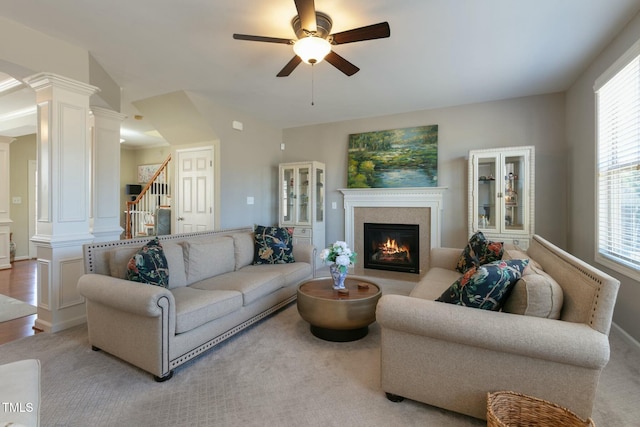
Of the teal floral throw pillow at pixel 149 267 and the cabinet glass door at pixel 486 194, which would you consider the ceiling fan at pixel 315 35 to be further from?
the cabinet glass door at pixel 486 194

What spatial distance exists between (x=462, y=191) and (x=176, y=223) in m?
4.78

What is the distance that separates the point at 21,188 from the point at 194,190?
4.28 m

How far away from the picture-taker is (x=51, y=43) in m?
2.70

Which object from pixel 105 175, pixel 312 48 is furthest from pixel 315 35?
pixel 105 175

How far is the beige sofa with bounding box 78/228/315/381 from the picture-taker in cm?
195

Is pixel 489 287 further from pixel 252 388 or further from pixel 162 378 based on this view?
pixel 162 378

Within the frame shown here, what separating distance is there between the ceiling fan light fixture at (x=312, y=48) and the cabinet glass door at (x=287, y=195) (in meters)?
3.22


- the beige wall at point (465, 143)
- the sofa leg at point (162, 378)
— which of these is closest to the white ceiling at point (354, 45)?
the beige wall at point (465, 143)

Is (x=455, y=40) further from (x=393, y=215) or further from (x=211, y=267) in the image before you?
(x=211, y=267)

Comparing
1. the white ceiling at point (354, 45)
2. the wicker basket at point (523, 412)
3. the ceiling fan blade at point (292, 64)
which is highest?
the white ceiling at point (354, 45)

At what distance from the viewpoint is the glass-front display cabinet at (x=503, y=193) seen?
3.90 metres

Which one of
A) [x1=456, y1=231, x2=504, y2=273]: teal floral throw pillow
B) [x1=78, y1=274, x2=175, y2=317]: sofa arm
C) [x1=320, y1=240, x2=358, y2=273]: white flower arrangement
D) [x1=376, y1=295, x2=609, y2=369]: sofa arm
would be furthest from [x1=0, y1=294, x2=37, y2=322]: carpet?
[x1=456, y1=231, x2=504, y2=273]: teal floral throw pillow

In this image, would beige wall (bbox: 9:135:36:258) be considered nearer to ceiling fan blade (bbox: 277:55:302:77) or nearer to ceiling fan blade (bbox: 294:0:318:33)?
ceiling fan blade (bbox: 277:55:302:77)

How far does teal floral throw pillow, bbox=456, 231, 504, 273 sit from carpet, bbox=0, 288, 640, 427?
1.10 metres
